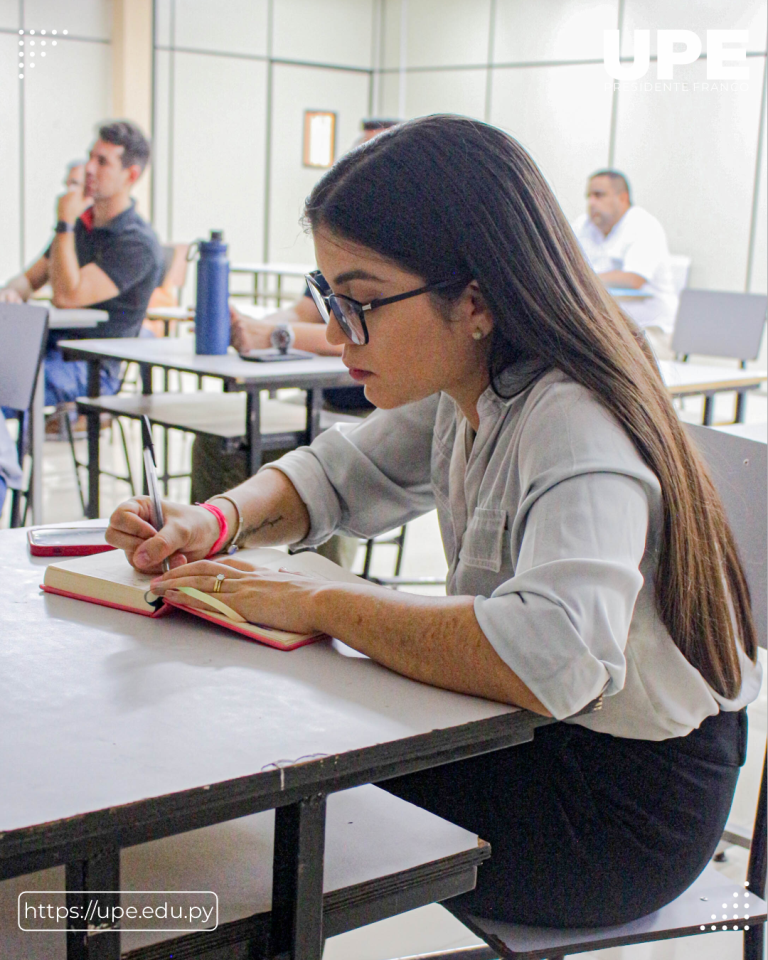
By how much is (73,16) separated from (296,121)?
2.18 m

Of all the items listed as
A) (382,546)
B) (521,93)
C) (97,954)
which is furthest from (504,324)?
(521,93)

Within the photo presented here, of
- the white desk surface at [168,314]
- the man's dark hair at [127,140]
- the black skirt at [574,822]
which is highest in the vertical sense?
the man's dark hair at [127,140]

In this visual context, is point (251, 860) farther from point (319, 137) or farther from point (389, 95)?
point (389, 95)

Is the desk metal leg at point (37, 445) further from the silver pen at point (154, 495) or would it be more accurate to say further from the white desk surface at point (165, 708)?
the white desk surface at point (165, 708)

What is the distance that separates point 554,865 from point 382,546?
3.00 meters

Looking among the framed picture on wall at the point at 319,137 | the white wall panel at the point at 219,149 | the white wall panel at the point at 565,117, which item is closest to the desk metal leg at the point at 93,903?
the white wall panel at the point at 565,117

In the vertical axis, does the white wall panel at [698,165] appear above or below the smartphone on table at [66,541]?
above

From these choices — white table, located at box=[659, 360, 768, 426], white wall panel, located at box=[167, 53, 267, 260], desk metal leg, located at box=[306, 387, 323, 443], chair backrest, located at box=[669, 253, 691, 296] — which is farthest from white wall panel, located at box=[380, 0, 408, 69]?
desk metal leg, located at box=[306, 387, 323, 443]

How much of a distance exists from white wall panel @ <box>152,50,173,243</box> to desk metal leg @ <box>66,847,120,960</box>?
8808mm

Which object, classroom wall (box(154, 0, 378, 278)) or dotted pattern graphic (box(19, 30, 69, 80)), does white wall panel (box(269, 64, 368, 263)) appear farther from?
dotted pattern graphic (box(19, 30, 69, 80))

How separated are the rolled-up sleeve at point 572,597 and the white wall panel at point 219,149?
28.5ft

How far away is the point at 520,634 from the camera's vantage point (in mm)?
907

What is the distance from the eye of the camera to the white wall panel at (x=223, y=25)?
29.4 ft

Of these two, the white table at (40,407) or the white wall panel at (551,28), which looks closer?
the white table at (40,407)
